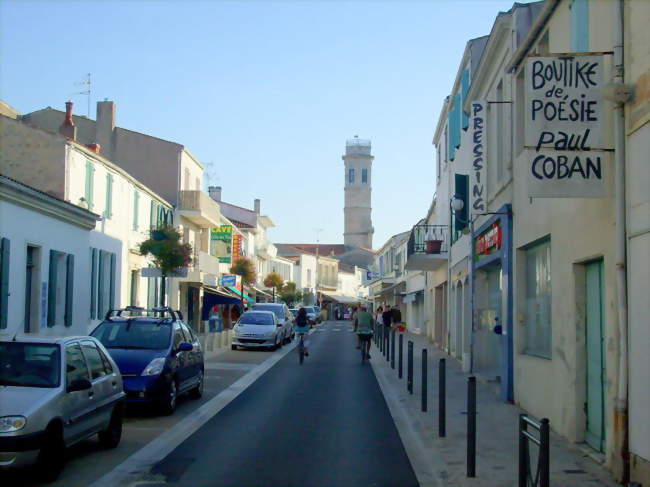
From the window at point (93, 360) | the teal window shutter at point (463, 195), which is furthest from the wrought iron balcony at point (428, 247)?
the window at point (93, 360)

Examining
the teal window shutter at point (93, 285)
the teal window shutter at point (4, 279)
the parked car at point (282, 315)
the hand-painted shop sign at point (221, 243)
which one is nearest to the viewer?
the teal window shutter at point (4, 279)

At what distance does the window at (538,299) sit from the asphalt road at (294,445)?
9.11ft

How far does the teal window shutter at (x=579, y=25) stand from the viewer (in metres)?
9.73

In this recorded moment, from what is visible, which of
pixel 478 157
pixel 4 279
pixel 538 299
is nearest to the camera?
pixel 538 299

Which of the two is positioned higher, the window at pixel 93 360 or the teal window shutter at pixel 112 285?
the teal window shutter at pixel 112 285

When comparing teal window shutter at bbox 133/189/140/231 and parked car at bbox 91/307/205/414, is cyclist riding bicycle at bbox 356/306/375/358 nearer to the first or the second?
parked car at bbox 91/307/205/414

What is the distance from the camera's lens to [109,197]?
1067 inches

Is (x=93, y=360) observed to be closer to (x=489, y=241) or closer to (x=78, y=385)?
(x=78, y=385)

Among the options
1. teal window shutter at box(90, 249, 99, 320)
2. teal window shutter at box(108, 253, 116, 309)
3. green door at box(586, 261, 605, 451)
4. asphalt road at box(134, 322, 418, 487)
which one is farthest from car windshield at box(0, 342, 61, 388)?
teal window shutter at box(108, 253, 116, 309)

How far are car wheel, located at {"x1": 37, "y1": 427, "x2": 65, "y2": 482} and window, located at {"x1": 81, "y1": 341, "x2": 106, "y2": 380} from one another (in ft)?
4.42

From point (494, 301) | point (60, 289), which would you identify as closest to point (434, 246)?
point (494, 301)

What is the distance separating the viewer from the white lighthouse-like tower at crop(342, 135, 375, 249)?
122 m

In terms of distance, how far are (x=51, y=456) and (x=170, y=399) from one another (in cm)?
497

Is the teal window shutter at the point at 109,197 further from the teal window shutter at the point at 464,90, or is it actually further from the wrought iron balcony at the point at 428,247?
the teal window shutter at the point at 464,90
